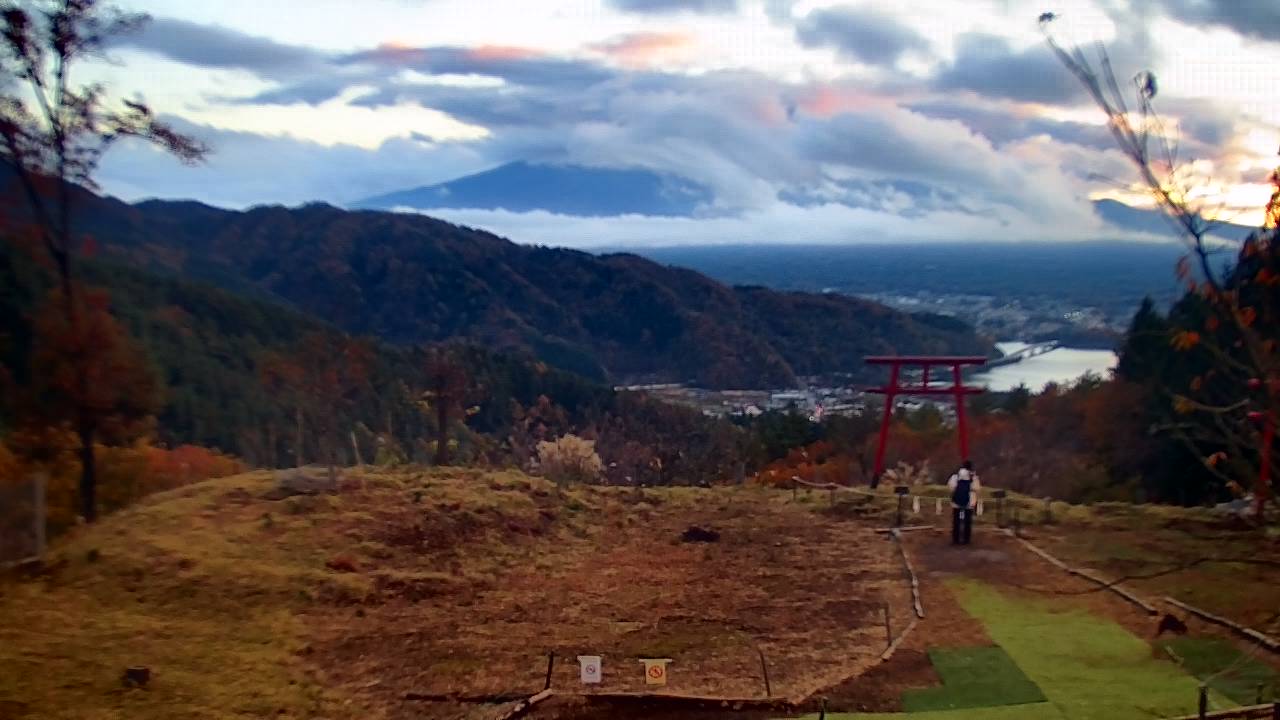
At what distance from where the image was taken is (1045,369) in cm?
4653

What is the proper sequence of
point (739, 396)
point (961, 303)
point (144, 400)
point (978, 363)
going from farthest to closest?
point (961, 303) < point (739, 396) < point (978, 363) < point (144, 400)

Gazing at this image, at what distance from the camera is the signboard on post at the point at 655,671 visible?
8.19 m

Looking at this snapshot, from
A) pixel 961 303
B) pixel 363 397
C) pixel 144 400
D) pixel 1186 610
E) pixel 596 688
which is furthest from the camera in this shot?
pixel 961 303

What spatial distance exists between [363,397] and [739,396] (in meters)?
29.6

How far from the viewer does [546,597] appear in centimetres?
1087

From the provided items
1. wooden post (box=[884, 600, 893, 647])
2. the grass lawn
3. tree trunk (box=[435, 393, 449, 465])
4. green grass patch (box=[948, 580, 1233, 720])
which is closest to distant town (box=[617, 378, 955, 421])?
tree trunk (box=[435, 393, 449, 465])

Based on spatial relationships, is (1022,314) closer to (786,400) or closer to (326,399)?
(786,400)

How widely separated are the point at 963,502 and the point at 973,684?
4.81m

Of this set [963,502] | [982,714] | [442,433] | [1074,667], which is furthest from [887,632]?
[442,433]

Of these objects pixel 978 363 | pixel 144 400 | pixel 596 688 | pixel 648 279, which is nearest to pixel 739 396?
pixel 648 279

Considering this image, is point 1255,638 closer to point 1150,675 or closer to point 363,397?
point 1150,675

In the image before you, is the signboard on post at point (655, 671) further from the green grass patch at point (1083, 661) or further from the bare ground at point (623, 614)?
the green grass patch at point (1083, 661)

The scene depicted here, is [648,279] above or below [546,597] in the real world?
above

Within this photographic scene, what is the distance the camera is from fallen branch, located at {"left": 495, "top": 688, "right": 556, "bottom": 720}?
25.3 feet
